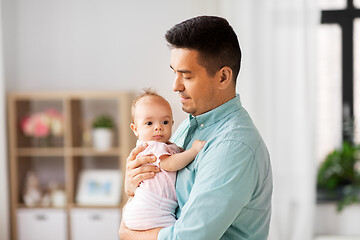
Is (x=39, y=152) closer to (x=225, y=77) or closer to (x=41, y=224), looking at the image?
(x=41, y=224)

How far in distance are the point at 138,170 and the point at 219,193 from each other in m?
0.39

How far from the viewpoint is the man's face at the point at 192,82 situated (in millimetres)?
1316

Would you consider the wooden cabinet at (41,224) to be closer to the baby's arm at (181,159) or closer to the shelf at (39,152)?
the shelf at (39,152)

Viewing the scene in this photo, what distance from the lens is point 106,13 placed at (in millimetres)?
4105

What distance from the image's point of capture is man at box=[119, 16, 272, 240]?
1.21 metres

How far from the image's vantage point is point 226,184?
47.5 inches

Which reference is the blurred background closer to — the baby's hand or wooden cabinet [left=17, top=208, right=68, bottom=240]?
wooden cabinet [left=17, top=208, right=68, bottom=240]

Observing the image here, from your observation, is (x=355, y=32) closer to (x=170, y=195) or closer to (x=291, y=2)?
(x=291, y=2)

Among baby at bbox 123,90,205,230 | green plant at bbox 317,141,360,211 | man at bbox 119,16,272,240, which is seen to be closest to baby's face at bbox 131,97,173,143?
baby at bbox 123,90,205,230

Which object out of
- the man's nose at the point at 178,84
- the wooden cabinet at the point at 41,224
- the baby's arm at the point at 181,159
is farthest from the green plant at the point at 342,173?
the man's nose at the point at 178,84

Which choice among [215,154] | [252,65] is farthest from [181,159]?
[252,65]

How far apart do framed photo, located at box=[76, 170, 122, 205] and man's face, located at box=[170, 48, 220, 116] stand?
8.58ft

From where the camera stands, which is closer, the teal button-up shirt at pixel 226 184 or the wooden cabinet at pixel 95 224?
the teal button-up shirt at pixel 226 184

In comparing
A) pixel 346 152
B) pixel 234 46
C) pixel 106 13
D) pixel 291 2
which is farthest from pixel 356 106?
pixel 234 46
